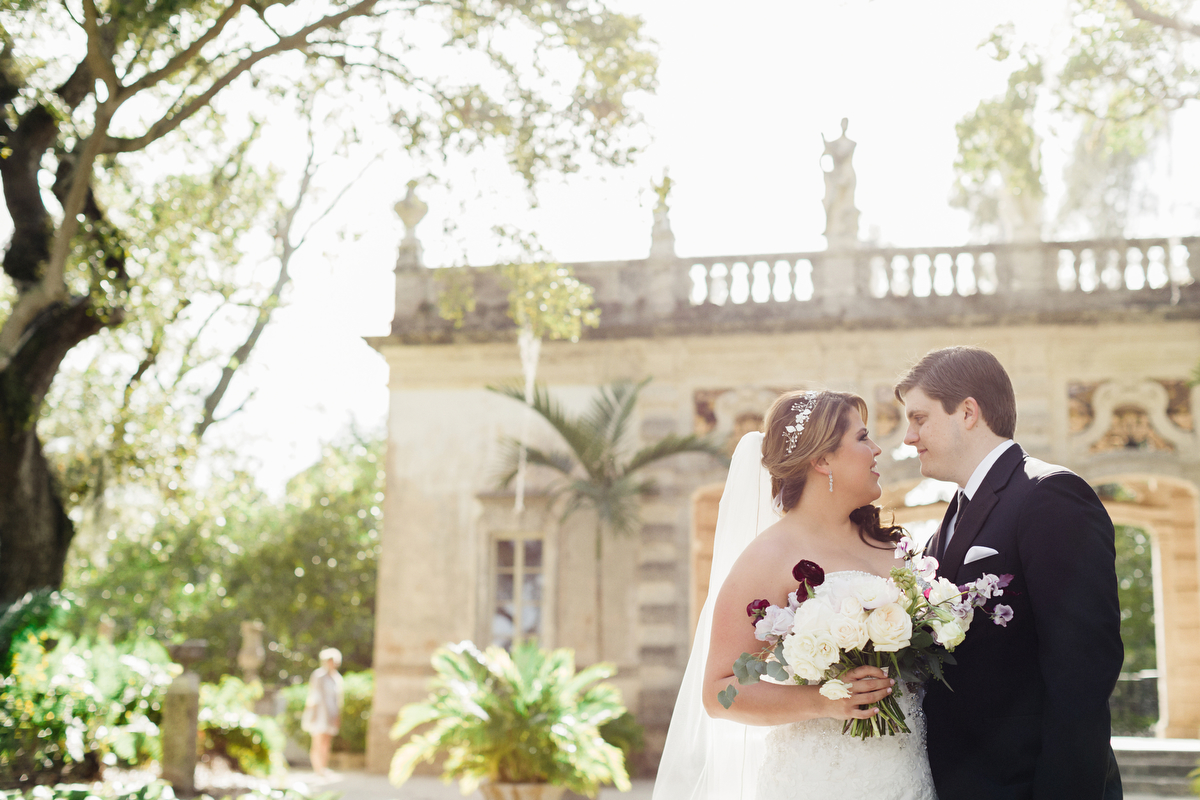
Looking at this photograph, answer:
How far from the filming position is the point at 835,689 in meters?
2.90

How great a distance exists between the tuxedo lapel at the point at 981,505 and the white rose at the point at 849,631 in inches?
18.6

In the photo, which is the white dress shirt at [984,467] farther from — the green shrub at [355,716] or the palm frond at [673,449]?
the green shrub at [355,716]

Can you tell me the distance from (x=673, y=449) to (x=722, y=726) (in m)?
9.52

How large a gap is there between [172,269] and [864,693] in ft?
36.1

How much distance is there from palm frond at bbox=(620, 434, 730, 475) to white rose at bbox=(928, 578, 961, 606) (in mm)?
10438

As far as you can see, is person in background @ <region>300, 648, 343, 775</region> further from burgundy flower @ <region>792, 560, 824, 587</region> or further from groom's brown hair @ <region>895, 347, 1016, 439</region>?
groom's brown hair @ <region>895, 347, 1016, 439</region>

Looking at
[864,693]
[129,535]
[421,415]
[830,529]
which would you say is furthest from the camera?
[129,535]

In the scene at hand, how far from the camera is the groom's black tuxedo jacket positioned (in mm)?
2672

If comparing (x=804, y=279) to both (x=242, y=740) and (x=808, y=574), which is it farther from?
(x=808, y=574)

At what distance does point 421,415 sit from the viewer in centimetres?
1484

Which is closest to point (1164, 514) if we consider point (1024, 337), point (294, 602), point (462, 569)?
point (1024, 337)

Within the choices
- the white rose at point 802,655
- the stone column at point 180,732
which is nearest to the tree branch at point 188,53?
the stone column at point 180,732

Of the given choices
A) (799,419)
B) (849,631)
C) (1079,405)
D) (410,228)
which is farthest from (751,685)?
(410,228)

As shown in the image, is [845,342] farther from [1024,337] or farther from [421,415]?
[421,415]
